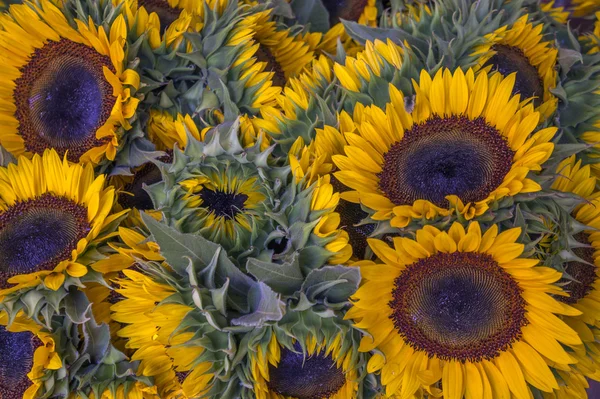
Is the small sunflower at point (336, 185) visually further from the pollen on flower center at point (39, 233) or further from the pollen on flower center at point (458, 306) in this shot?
the pollen on flower center at point (39, 233)

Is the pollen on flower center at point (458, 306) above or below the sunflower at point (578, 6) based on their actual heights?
below

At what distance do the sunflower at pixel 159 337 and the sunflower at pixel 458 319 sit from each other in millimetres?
234

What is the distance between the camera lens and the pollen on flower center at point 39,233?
3.07ft

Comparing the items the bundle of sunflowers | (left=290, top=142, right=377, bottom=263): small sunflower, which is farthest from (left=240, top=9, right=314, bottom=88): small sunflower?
(left=290, top=142, right=377, bottom=263): small sunflower

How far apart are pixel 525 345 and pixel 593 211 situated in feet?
0.89

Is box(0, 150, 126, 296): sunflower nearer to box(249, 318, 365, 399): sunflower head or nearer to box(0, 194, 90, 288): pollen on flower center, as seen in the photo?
box(0, 194, 90, 288): pollen on flower center

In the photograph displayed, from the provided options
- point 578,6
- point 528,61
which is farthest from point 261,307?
point 578,6

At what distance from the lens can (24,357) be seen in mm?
948

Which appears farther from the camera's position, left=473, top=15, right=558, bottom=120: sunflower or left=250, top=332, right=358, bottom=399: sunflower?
left=473, top=15, right=558, bottom=120: sunflower

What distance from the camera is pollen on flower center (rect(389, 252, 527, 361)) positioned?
2.84 feet

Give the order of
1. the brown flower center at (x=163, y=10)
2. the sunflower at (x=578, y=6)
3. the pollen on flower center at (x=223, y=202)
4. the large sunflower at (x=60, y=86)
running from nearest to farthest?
the pollen on flower center at (x=223, y=202) < the large sunflower at (x=60, y=86) < the brown flower center at (x=163, y=10) < the sunflower at (x=578, y=6)

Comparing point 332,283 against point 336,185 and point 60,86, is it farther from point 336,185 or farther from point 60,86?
point 60,86

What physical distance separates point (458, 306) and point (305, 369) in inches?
9.5

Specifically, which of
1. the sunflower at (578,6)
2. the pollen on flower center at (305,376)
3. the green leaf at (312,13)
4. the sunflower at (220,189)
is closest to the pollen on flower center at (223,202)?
the sunflower at (220,189)
